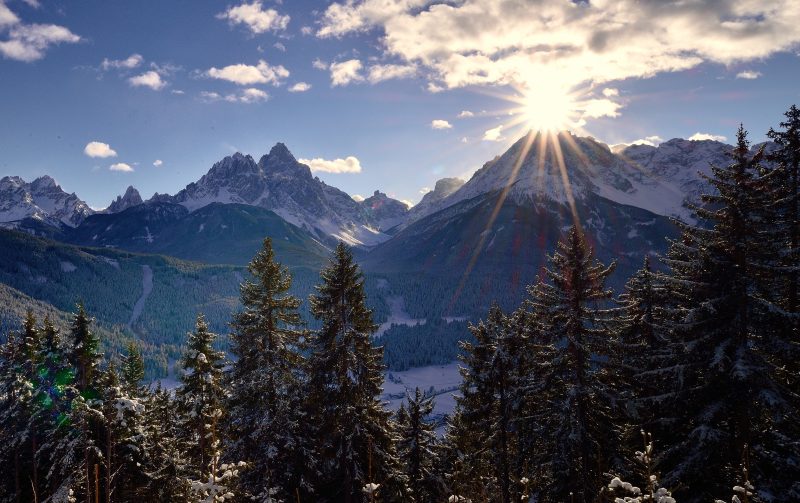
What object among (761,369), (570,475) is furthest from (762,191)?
(570,475)

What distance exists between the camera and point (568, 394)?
17484 millimetres

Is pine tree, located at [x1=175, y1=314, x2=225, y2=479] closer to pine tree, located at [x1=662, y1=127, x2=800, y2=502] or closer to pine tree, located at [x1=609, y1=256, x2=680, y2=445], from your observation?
pine tree, located at [x1=609, y1=256, x2=680, y2=445]

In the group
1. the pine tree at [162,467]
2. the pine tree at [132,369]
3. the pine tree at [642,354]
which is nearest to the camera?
the pine tree at [642,354]

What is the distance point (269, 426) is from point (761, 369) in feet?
60.9

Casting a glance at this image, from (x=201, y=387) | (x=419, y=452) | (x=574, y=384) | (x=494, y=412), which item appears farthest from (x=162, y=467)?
(x=574, y=384)

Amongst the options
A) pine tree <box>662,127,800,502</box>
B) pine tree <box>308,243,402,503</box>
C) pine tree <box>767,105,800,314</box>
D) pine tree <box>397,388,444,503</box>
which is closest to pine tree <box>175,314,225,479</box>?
pine tree <box>308,243,402,503</box>

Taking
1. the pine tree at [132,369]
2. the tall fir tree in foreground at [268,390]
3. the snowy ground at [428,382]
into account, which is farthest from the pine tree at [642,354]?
the snowy ground at [428,382]

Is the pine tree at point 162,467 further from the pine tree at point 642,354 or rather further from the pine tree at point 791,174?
the pine tree at point 791,174

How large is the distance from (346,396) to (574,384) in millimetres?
9873

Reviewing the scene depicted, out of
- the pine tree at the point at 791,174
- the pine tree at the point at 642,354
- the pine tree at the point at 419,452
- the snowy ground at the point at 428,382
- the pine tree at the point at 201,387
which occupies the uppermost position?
the pine tree at the point at 791,174

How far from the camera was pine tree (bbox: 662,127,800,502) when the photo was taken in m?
13.0

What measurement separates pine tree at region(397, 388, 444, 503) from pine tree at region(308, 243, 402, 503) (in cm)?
234

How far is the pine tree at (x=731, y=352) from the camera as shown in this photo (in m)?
13.0

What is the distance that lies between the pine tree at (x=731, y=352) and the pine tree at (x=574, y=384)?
10.8 feet
